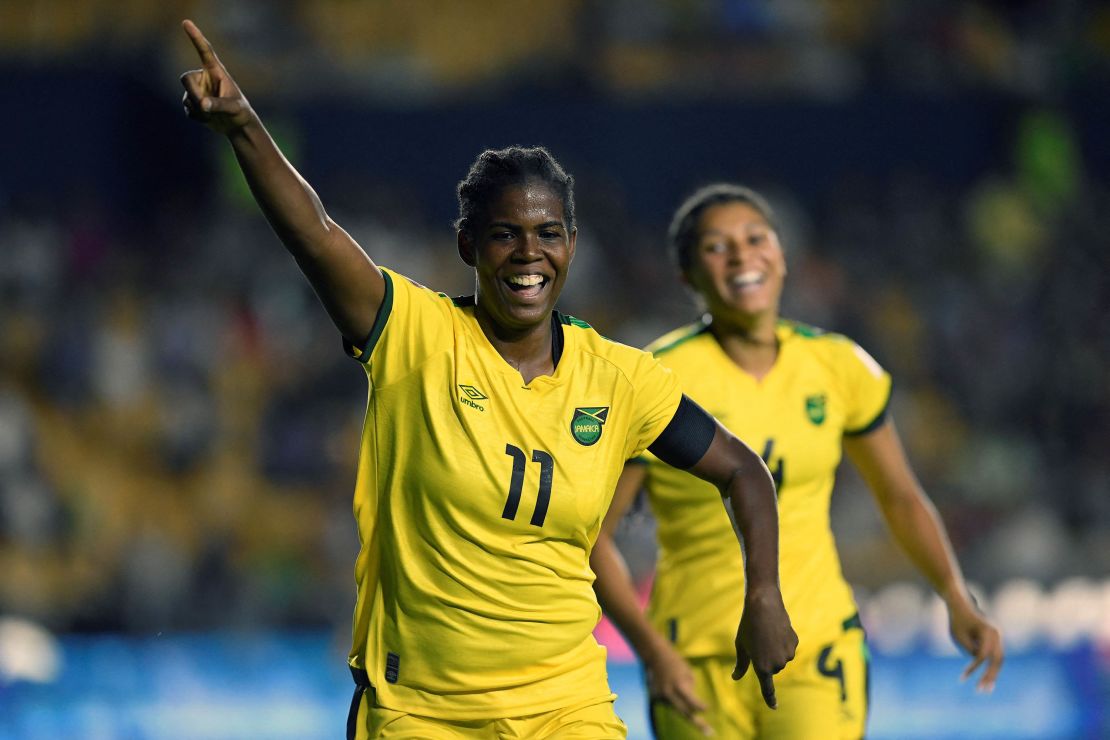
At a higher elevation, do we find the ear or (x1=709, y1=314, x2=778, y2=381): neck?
(x1=709, y1=314, x2=778, y2=381): neck

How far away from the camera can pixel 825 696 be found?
14.9 ft

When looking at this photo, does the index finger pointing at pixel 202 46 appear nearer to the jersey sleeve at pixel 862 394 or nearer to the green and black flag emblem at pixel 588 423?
the green and black flag emblem at pixel 588 423

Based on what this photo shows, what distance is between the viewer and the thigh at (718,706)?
4559 mm

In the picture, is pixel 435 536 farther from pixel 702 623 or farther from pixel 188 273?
pixel 188 273

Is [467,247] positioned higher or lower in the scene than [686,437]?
higher

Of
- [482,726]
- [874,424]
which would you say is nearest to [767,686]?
[482,726]

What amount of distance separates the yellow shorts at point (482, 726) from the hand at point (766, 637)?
393 mm

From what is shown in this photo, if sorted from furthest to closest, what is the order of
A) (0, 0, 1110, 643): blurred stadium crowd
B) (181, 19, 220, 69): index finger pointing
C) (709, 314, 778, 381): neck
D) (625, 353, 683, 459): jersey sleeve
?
(0, 0, 1110, 643): blurred stadium crowd, (709, 314, 778, 381): neck, (625, 353, 683, 459): jersey sleeve, (181, 19, 220, 69): index finger pointing

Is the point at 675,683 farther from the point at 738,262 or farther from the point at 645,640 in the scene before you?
the point at 738,262

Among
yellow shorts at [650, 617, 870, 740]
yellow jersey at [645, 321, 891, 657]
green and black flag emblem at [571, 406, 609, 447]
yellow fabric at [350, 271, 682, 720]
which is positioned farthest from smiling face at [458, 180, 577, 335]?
yellow shorts at [650, 617, 870, 740]

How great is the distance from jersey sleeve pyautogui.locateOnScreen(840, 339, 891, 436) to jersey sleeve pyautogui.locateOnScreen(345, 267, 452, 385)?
184 centimetres

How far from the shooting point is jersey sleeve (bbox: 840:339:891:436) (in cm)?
493

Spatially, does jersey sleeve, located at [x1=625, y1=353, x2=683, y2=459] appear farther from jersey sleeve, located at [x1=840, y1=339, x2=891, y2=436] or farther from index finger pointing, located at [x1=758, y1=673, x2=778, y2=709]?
jersey sleeve, located at [x1=840, y1=339, x2=891, y2=436]

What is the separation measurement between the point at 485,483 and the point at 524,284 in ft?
1.51
